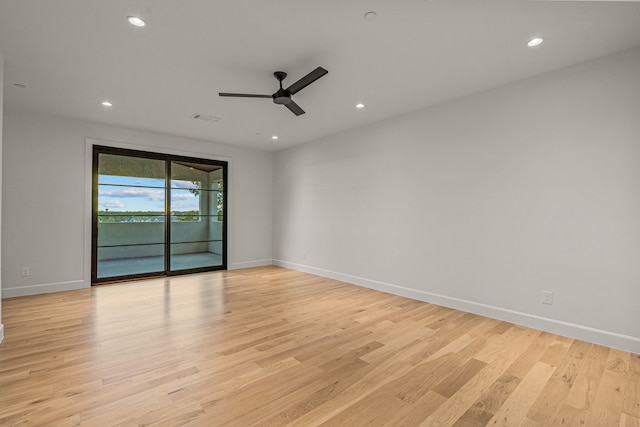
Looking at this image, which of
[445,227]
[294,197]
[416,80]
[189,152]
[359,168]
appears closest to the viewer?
[416,80]

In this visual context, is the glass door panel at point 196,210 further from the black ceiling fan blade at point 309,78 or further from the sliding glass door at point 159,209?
the black ceiling fan blade at point 309,78

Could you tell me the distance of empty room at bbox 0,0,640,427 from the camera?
1997 mm

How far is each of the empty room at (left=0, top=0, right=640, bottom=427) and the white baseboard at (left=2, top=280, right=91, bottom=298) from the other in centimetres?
2

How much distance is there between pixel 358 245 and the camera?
4.99 m

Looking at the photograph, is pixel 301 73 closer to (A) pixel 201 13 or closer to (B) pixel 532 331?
(A) pixel 201 13

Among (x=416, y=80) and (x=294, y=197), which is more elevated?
(x=416, y=80)

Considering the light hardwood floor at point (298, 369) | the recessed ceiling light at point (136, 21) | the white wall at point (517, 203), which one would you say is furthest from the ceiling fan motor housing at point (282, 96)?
the light hardwood floor at point (298, 369)

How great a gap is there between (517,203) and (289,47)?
9.39ft

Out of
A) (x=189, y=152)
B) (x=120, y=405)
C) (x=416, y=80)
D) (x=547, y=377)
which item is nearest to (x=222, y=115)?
(x=189, y=152)

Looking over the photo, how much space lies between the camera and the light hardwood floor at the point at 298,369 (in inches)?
68.3

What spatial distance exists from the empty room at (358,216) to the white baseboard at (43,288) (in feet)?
0.07

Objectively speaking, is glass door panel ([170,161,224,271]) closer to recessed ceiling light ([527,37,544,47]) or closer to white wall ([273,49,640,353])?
white wall ([273,49,640,353])

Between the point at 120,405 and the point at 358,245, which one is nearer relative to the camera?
the point at 120,405

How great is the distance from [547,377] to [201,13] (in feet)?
12.1
